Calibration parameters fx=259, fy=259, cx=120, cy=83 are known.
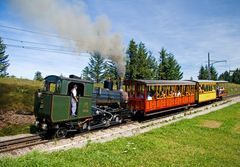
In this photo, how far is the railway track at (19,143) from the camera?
1050 centimetres

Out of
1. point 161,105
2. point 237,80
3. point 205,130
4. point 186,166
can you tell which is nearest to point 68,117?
point 186,166

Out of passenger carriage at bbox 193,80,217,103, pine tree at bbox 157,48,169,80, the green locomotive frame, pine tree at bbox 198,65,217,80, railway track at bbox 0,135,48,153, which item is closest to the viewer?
railway track at bbox 0,135,48,153

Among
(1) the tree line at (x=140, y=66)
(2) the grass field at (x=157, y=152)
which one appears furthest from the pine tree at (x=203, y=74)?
(2) the grass field at (x=157, y=152)

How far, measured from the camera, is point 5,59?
200ft

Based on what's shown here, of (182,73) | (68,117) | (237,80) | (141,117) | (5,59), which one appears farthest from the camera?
(237,80)

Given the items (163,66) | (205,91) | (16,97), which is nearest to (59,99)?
(16,97)

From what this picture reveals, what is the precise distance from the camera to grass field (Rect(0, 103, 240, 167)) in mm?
8398

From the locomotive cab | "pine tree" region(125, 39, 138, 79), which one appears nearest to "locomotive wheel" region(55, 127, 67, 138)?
the locomotive cab

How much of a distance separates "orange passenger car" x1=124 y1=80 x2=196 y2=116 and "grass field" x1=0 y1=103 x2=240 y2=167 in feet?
13.8

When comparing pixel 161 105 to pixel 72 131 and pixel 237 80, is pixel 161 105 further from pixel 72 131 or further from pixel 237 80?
pixel 237 80

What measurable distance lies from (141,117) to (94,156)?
10777mm

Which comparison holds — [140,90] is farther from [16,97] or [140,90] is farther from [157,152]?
[16,97]

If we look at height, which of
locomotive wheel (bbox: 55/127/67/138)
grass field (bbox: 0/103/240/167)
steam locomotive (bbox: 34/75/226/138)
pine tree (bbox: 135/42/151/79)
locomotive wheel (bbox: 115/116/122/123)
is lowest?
grass field (bbox: 0/103/240/167)

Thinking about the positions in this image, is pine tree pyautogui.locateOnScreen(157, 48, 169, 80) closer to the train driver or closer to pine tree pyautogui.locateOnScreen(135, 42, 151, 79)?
pine tree pyautogui.locateOnScreen(135, 42, 151, 79)
